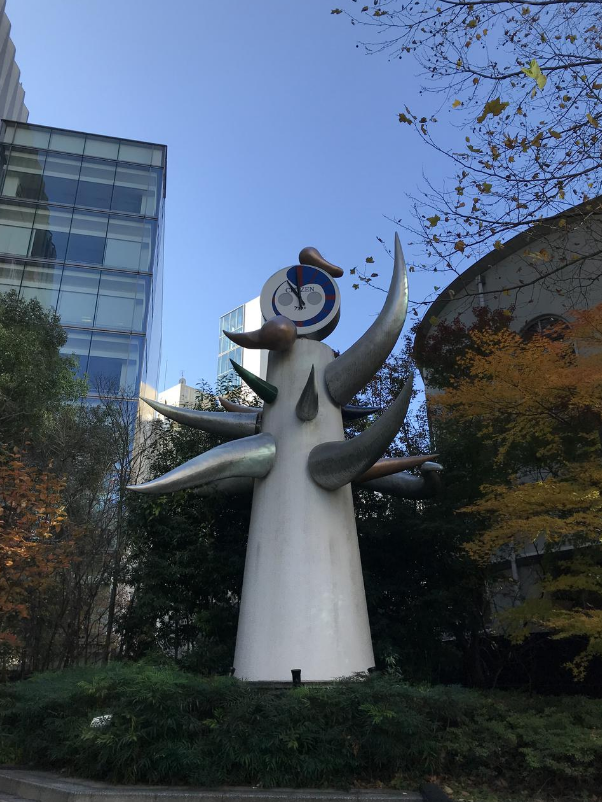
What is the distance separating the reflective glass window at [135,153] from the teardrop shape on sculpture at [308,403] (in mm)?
25433

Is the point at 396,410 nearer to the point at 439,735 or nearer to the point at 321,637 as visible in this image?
the point at 321,637

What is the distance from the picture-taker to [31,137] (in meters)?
30.7

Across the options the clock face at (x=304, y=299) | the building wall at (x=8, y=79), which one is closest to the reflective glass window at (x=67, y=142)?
the building wall at (x=8, y=79)

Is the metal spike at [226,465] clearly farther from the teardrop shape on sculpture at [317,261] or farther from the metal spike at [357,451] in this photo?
the teardrop shape on sculpture at [317,261]

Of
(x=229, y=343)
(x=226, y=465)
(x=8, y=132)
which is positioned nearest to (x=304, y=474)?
(x=226, y=465)

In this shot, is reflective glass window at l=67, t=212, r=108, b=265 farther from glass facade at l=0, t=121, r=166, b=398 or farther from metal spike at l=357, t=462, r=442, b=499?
metal spike at l=357, t=462, r=442, b=499

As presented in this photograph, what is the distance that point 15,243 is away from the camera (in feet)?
93.1

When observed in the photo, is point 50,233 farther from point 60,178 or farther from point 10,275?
point 60,178

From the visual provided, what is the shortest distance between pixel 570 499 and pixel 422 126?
515cm

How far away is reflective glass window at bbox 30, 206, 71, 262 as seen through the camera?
28547 mm

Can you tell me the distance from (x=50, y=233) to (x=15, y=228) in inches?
56.5

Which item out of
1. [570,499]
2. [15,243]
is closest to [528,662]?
[570,499]

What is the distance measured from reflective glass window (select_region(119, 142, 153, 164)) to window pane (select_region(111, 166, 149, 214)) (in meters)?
0.50

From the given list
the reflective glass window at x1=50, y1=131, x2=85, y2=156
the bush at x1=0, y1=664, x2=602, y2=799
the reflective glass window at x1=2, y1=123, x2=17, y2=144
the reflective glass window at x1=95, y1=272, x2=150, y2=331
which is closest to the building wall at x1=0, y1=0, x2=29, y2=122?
the reflective glass window at x1=2, y1=123, x2=17, y2=144
